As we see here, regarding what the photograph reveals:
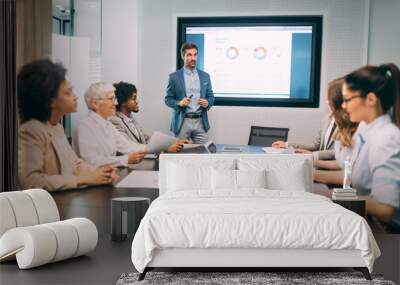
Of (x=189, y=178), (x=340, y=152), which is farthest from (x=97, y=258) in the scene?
(x=340, y=152)

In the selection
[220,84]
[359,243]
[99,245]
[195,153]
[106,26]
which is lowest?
[99,245]

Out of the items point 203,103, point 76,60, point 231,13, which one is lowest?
point 203,103

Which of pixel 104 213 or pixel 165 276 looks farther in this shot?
pixel 104 213

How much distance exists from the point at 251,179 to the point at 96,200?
1.94m

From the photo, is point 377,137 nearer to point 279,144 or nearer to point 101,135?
point 279,144

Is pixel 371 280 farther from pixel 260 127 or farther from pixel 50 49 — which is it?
pixel 50 49

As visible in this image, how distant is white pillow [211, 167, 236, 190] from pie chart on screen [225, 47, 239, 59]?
4.74 feet

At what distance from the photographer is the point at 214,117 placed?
283 inches

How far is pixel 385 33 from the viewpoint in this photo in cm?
692

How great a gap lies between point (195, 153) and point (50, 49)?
6.57 ft

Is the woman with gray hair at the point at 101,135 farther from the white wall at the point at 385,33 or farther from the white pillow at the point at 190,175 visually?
the white wall at the point at 385,33

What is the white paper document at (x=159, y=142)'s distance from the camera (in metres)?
7.18

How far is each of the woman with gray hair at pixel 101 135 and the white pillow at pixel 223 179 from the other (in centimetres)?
116

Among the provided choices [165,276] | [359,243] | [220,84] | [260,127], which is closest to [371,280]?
[359,243]
